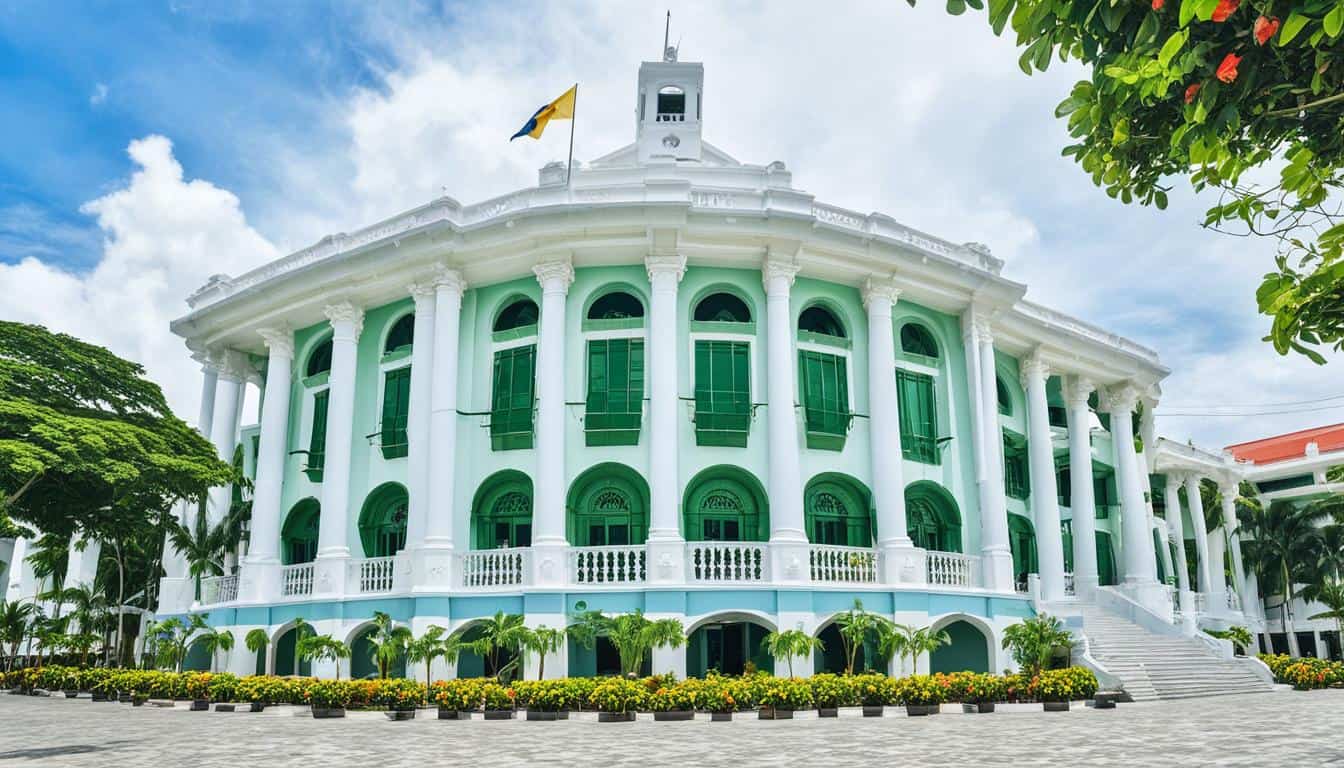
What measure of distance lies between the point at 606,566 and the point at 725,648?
4260 mm

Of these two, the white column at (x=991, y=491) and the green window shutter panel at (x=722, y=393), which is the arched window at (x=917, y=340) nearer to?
the white column at (x=991, y=491)

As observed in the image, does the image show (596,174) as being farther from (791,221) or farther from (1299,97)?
(1299,97)

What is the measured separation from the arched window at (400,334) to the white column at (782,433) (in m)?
9.75

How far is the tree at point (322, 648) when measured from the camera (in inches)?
821

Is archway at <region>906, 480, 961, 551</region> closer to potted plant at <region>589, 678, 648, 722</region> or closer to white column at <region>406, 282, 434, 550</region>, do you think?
potted plant at <region>589, 678, 648, 722</region>

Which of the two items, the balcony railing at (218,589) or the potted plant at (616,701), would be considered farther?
the balcony railing at (218,589)

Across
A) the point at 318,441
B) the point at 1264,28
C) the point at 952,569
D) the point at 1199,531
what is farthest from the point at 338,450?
the point at 1199,531

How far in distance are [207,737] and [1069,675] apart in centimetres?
1600

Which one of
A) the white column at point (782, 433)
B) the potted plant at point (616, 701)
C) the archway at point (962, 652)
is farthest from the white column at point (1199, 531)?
the potted plant at point (616, 701)

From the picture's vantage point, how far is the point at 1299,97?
546 cm

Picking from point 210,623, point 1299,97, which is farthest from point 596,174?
point 1299,97

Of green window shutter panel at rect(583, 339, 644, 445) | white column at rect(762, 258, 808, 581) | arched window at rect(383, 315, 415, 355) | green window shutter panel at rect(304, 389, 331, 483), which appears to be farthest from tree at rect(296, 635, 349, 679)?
white column at rect(762, 258, 808, 581)

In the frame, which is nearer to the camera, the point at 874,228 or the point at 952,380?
the point at 874,228

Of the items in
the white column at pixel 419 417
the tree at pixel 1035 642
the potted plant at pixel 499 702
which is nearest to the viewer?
the potted plant at pixel 499 702
